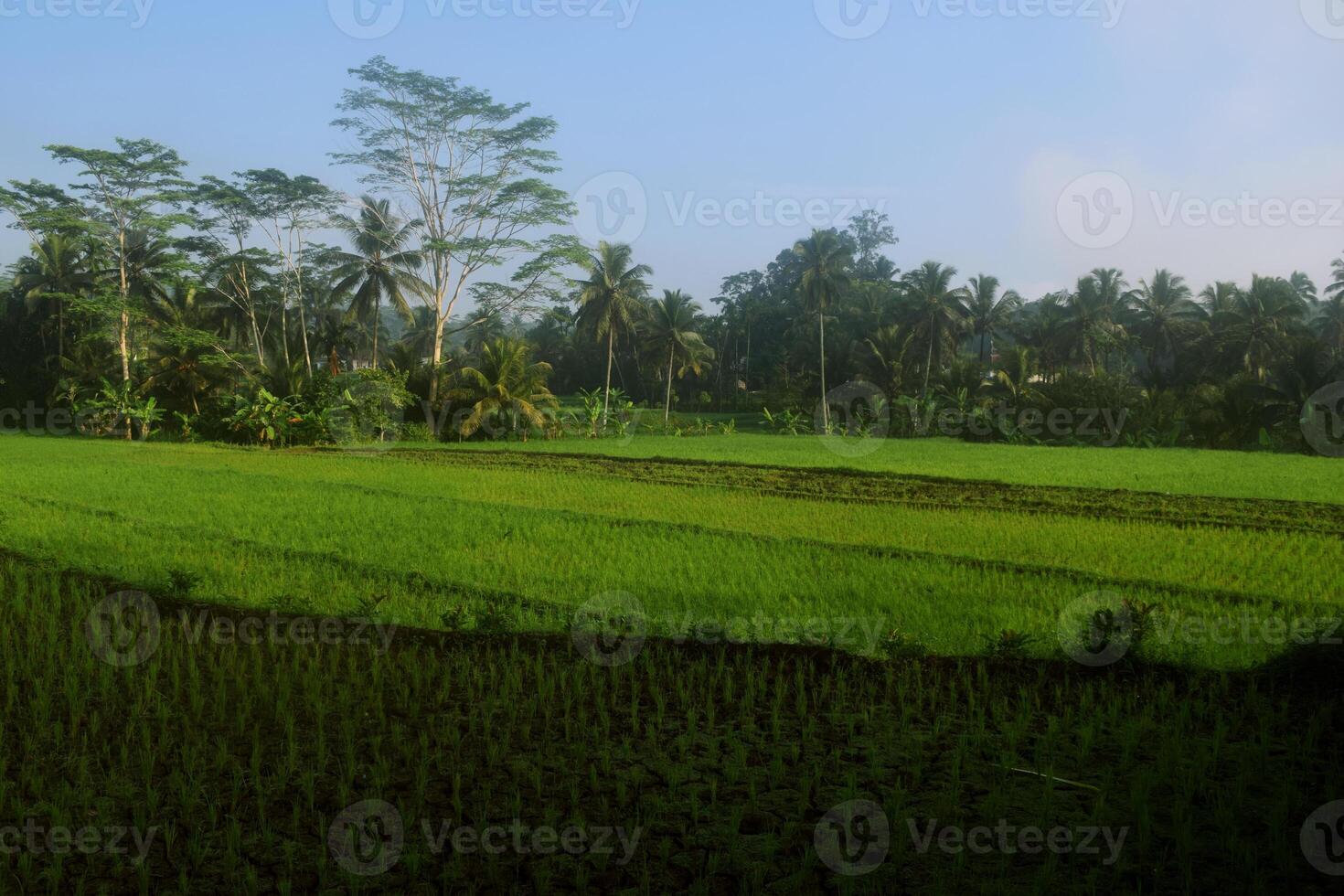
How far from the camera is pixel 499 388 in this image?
23.6 m

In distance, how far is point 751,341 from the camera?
147 feet

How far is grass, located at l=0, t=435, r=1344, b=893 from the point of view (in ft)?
9.89

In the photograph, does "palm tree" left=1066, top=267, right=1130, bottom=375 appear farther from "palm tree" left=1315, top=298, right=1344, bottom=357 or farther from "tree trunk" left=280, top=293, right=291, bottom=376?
"tree trunk" left=280, top=293, right=291, bottom=376

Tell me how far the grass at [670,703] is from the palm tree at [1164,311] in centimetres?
2944

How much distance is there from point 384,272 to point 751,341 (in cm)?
2072

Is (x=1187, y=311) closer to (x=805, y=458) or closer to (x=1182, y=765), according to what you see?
(x=805, y=458)

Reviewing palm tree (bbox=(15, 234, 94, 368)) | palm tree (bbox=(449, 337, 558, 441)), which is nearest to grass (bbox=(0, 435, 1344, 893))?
palm tree (bbox=(449, 337, 558, 441))

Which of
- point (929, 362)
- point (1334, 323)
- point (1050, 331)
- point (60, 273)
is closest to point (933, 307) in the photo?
point (929, 362)

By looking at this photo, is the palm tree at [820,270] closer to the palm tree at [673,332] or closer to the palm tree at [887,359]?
the palm tree at [887,359]

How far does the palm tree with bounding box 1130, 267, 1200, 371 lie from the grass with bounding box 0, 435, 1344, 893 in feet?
96.6

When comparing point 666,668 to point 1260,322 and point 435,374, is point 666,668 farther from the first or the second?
point 1260,322

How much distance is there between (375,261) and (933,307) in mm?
18964

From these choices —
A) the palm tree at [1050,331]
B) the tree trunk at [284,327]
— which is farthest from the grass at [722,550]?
the palm tree at [1050,331]

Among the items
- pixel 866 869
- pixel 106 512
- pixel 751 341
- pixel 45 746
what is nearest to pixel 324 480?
pixel 106 512
